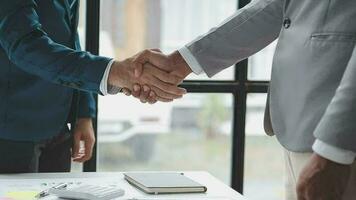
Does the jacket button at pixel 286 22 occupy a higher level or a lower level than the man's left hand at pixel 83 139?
higher

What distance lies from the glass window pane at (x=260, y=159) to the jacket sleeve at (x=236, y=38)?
81cm

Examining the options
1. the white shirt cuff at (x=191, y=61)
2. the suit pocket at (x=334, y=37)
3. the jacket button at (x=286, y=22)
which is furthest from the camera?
the white shirt cuff at (x=191, y=61)

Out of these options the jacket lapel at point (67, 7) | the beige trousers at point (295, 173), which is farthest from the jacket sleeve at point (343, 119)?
the jacket lapel at point (67, 7)

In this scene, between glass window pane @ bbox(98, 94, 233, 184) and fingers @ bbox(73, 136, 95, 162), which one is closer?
fingers @ bbox(73, 136, 95, 162)

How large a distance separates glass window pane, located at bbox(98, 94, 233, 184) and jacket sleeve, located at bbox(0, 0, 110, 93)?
636 mm

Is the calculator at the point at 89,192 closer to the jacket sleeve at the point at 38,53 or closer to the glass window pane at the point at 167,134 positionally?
the jacket sleeve at the point at 38,53

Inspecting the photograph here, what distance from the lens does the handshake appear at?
1.75 meters

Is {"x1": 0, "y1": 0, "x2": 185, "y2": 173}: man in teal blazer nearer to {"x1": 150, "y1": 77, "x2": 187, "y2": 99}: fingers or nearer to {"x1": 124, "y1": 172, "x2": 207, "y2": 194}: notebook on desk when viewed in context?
{"x1": 150, "y1": 77, "x2": 187, "y2": 99}: fingers

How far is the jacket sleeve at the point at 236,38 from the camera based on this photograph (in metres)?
1.58

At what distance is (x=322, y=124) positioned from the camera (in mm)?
1134

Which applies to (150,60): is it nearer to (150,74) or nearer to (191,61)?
(150,74)

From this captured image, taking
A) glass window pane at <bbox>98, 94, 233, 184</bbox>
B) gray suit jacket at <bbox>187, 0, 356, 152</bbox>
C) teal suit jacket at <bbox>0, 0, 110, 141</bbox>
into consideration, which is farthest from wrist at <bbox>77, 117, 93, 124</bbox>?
gray suit jacket at <bbox>187, 0, 356, 152</bbox>

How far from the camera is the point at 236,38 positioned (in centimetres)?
160

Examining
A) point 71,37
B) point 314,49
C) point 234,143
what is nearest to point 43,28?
point 71,37
